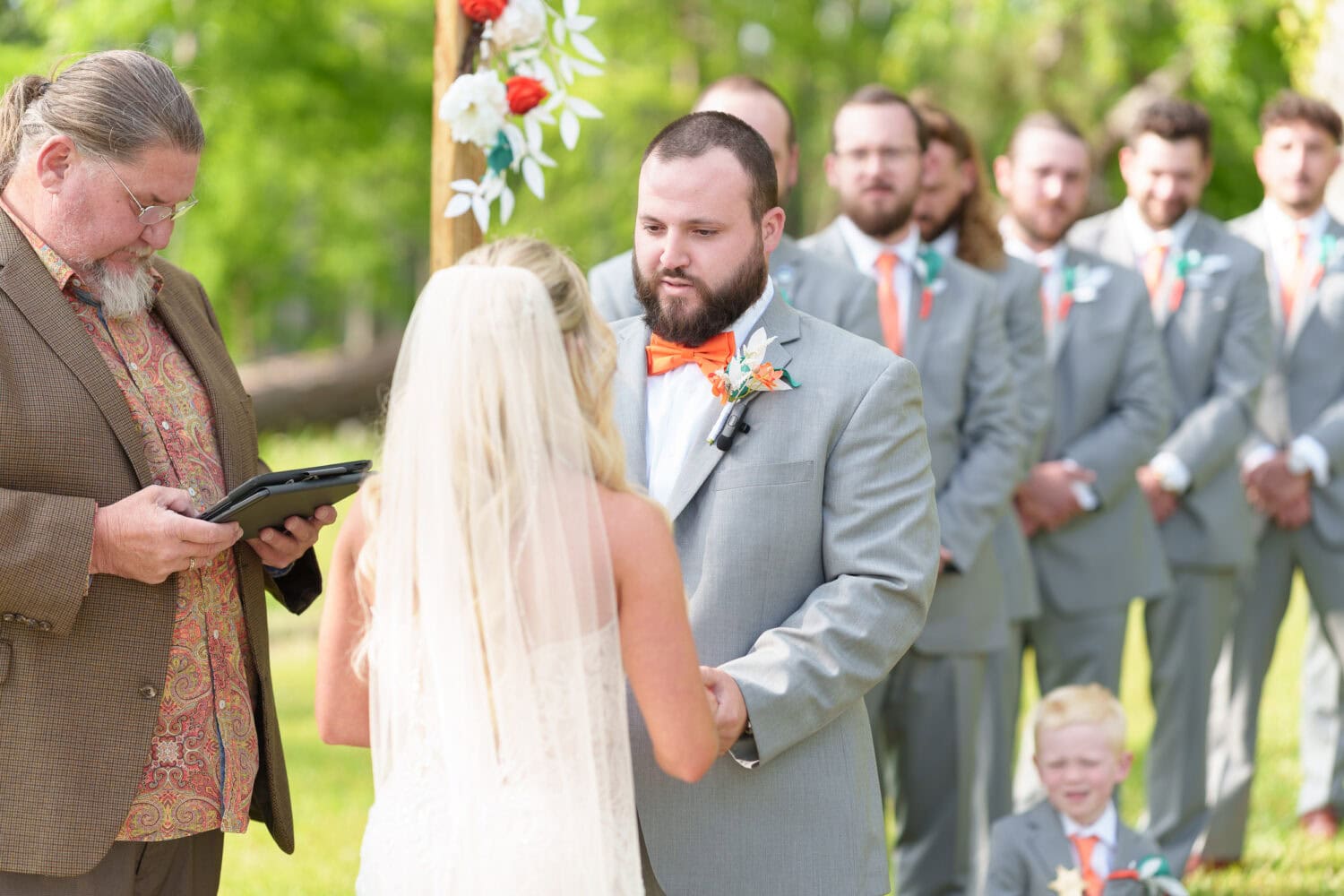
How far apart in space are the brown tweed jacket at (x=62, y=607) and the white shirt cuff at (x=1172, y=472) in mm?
4141

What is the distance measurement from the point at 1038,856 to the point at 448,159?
265cm

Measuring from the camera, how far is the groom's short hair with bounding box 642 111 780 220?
3.29 m

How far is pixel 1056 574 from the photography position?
5.95m

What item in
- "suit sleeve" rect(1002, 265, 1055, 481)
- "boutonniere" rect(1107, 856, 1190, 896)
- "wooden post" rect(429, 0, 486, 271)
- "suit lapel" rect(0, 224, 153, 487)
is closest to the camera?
"suit lapel" rect(0, 224, 153, 487)

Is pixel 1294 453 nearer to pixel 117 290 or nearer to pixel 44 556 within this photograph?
pixel 117 290

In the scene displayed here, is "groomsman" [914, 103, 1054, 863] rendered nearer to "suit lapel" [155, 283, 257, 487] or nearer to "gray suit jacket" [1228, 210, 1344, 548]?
"gray suit jacket" [1228, 210, 1344, 548]

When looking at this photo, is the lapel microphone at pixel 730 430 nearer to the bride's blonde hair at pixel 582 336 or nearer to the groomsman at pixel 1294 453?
the bride's blonde hair at pixel 582 336

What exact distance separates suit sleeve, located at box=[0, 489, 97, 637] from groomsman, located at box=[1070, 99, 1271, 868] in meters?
4.25

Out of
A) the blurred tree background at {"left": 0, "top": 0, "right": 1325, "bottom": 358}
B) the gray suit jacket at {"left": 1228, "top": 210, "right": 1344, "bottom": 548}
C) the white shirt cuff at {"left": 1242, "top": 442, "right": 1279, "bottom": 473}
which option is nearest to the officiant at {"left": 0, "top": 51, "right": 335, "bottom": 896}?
the white shirt cuff at {"left": 1242, "top": 442, "right": 1279, "bottom": 473}

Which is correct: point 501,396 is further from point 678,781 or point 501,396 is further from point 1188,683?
point 1188,683

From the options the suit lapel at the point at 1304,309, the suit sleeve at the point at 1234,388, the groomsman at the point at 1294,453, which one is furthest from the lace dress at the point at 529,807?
the suit lapel at the point at 1304,309

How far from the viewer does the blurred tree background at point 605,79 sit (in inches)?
522

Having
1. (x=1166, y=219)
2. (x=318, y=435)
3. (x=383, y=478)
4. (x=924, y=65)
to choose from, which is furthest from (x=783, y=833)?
(x=318, y=435)

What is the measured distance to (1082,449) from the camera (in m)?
5.85
